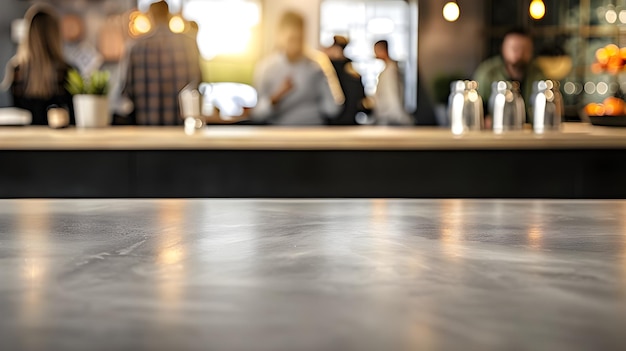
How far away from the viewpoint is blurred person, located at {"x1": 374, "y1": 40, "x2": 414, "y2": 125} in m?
6.16

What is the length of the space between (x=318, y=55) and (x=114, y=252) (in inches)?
294

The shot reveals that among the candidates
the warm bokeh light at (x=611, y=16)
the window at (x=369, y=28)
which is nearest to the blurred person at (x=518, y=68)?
the warm bokeh light at (x=611, y=16)

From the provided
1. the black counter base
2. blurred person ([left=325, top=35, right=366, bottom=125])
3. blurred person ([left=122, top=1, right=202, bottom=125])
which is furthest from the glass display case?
the black counter base

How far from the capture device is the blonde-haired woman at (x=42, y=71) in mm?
3883

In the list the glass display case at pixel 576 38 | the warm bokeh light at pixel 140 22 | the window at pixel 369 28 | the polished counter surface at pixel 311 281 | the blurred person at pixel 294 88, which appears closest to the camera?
the polished counter surface at pixel 311 281

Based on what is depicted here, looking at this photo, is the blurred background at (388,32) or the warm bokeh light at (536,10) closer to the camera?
the warm bokeh light at (536,10)

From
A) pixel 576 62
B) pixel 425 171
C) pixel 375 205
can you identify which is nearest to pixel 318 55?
pixel 576 62

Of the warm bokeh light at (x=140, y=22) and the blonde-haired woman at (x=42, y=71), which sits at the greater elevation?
the warm bokeh light at (x=140, y=22)

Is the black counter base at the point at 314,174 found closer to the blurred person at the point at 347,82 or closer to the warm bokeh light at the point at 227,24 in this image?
the blurred person at the point at 347,82

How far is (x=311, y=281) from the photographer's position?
46cm

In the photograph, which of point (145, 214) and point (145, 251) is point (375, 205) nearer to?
point (145, 214)

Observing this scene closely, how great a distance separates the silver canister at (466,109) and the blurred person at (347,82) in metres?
2.64

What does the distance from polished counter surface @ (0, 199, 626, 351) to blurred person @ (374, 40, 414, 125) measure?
5.41 metres

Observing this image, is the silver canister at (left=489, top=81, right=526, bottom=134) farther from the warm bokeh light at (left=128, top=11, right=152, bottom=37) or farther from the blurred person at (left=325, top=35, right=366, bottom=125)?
the warm bokeh light at (left=128, top=11, right=152, bottom=37)
